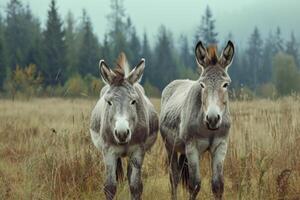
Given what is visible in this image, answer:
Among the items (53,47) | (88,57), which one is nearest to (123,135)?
(53,47)

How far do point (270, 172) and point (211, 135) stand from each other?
1.24m

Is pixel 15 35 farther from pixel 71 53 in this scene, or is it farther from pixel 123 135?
pixel 123 135

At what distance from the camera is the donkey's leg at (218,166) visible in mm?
6117

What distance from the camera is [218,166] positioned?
6195mm

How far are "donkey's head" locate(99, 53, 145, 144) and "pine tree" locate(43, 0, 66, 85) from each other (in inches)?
1562

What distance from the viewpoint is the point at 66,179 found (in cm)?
689

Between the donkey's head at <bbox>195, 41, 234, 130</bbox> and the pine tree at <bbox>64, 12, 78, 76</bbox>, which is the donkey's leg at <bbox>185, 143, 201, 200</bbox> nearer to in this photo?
the donkey's head at <bbox>195, 41, 234, 130</bbox>

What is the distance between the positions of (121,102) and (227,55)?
1534mm

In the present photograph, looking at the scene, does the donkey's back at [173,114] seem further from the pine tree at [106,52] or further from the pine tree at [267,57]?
the pine tree at [267,57]

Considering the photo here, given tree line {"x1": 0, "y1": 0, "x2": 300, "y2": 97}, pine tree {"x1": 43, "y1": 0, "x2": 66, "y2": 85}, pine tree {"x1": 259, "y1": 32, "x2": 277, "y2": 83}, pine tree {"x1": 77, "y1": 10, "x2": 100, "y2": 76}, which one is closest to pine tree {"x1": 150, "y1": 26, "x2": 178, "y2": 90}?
tree line {"x1": 0, "y1": 0, "x2": 300, "y2": 97}

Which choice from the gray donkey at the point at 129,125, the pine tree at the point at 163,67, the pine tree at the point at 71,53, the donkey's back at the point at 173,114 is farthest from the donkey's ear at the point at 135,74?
the pine tree at the point at 163,67

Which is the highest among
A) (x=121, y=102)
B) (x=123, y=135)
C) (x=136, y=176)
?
(x=121, y=102)

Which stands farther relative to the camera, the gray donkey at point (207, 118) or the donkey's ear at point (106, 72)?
the donkey's ear at point (106, 72)

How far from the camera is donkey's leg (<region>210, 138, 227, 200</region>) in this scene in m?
6.12
